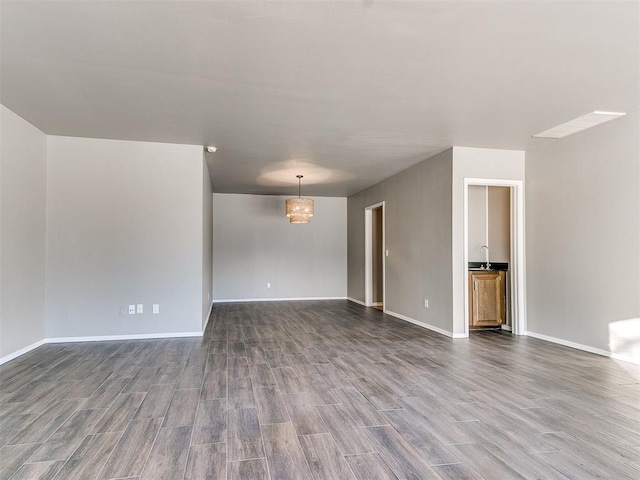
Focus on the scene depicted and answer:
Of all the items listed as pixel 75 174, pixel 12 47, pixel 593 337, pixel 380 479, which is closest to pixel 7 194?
pixel 75 174

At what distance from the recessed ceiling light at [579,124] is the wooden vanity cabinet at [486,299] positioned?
2015mm

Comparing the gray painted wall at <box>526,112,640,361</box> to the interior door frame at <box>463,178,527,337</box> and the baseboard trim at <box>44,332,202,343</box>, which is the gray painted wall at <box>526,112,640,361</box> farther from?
the baseboard trim at <box>44,332,202,343</box>

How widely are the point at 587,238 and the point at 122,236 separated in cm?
552

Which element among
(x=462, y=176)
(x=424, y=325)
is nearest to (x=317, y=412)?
(x=424, y=325)

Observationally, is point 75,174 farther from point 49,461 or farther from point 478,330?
point 478,330

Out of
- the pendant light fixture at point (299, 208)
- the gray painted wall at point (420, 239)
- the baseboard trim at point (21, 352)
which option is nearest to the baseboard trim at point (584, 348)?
the gray painted wall at point (420, 239)

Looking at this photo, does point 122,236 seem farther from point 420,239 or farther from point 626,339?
point 626,339

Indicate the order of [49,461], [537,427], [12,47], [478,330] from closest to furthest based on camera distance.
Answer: [49,461], [537,427], [12,47], [478,330]

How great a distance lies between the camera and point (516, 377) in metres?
3.27

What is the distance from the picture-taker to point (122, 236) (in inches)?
188

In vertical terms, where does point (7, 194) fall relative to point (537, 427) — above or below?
above

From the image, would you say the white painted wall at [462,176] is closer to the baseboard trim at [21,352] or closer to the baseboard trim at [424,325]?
the baseboard trim at [424,325]

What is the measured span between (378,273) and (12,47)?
22.8ft

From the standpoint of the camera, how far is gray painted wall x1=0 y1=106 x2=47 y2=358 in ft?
12.1
